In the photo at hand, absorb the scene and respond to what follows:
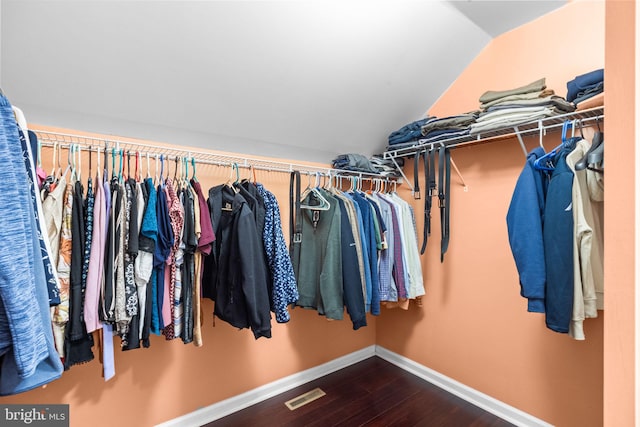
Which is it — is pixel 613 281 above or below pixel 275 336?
above

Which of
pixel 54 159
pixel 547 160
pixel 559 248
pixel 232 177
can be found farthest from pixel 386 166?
pixel 54 159

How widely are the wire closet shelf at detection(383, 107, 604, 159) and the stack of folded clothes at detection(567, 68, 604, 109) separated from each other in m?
0.07

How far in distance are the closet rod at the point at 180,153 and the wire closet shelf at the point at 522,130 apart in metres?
0.48

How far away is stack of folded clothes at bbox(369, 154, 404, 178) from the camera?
8.13 feet

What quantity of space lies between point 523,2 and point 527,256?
154 centimetres

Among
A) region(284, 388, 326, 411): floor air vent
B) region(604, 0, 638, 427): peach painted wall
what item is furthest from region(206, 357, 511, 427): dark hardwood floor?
region(604, 0, 638, 427): peach painted wall

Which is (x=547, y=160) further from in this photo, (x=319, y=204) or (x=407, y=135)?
(x=319, y=204)

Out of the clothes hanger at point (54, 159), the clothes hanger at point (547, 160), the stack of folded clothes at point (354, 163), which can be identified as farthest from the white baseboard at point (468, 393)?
the clothes hanger at point (54, 159)

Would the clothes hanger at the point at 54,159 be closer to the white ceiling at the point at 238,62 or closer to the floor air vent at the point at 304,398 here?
the white ceiling at the point at 238,62

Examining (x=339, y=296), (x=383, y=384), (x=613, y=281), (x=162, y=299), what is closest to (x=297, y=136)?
(x=339, y=296)

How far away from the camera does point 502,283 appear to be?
6.54 feet

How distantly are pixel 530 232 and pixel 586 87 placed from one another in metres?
0.82

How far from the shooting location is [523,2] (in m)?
1.76

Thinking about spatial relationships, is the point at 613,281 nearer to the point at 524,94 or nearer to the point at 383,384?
the point at 524,94
